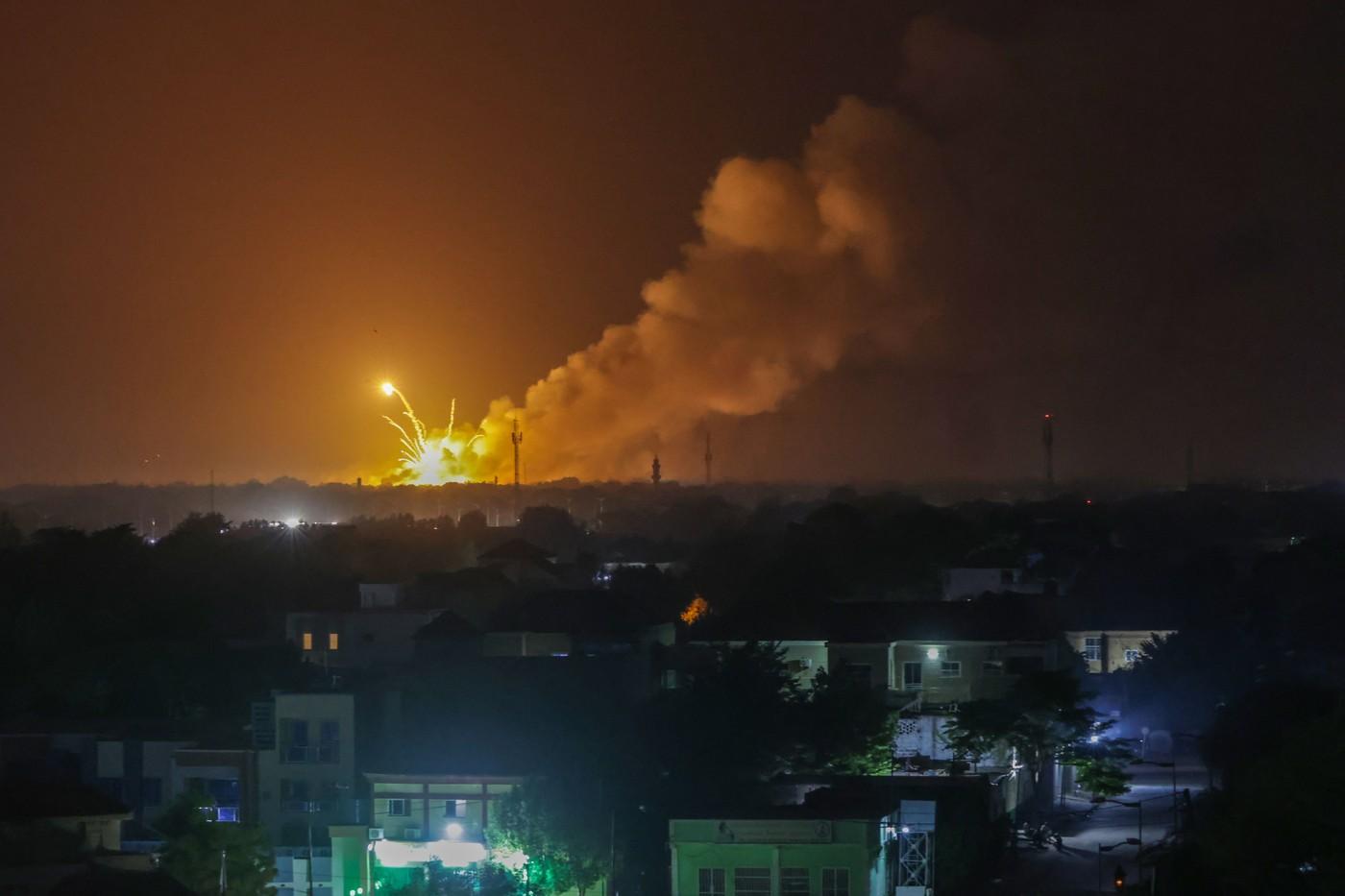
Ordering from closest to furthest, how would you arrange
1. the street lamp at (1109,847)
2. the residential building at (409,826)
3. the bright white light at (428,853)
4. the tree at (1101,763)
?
the street lamp at (1109,847), the bright white light at (428,853), the residential building at (409,826), the tree at (1101,763)

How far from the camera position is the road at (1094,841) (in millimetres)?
17656

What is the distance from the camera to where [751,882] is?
1733cm

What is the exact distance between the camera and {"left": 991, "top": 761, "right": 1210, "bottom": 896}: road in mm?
17656

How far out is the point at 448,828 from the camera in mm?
18859

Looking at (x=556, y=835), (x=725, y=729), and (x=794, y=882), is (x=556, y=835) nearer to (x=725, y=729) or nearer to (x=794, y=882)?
(x=794, y=882)

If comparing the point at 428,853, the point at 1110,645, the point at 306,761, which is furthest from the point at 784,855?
the point at 1110,645

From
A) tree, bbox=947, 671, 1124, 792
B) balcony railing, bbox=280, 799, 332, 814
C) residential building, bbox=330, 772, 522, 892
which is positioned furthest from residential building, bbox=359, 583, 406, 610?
residential building, bbox=330, 772, 522, 892

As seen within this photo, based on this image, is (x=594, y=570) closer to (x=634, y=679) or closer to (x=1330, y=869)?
(x=634, y=679)

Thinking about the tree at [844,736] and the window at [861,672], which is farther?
the window at [861,672]

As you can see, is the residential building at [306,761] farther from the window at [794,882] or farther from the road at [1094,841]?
the road at [1094,841]

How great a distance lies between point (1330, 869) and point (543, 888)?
22.7ft

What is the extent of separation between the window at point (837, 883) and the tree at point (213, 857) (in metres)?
4.60

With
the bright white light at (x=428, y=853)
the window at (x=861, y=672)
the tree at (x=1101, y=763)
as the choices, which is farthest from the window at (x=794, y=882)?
the window at (x=861, y=672)

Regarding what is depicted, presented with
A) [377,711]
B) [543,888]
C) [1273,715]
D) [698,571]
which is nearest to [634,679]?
[377,711]
